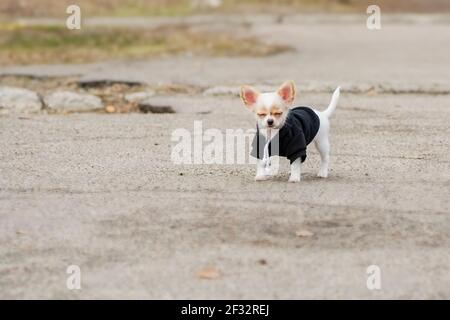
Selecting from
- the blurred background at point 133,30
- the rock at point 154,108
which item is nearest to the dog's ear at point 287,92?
the rock at point 154,108

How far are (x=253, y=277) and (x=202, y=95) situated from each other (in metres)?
6.84

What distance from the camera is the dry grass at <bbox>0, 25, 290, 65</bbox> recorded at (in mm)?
15820

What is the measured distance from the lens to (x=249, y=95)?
7176 millimetres

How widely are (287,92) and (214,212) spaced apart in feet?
3.47

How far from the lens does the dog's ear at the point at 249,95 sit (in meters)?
7.13

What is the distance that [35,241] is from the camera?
20.5 ft

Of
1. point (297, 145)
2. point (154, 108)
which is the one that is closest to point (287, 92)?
point (297, 145)

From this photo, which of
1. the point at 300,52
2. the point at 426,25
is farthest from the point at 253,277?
the point at 426,25

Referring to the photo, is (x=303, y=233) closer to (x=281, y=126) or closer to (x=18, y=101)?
(x=281, y=126)

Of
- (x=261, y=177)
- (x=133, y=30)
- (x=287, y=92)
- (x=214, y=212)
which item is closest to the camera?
(x=214, y=212)

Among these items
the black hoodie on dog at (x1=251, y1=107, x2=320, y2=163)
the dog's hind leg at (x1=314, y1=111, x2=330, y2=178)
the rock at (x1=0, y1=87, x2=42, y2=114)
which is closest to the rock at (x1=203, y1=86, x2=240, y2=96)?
the rock at (x1=0, y1=87, x2=42, y2=114)

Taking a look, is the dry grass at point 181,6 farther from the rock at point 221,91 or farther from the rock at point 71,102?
the rock at point 71,102

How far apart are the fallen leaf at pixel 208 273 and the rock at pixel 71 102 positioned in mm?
6021
